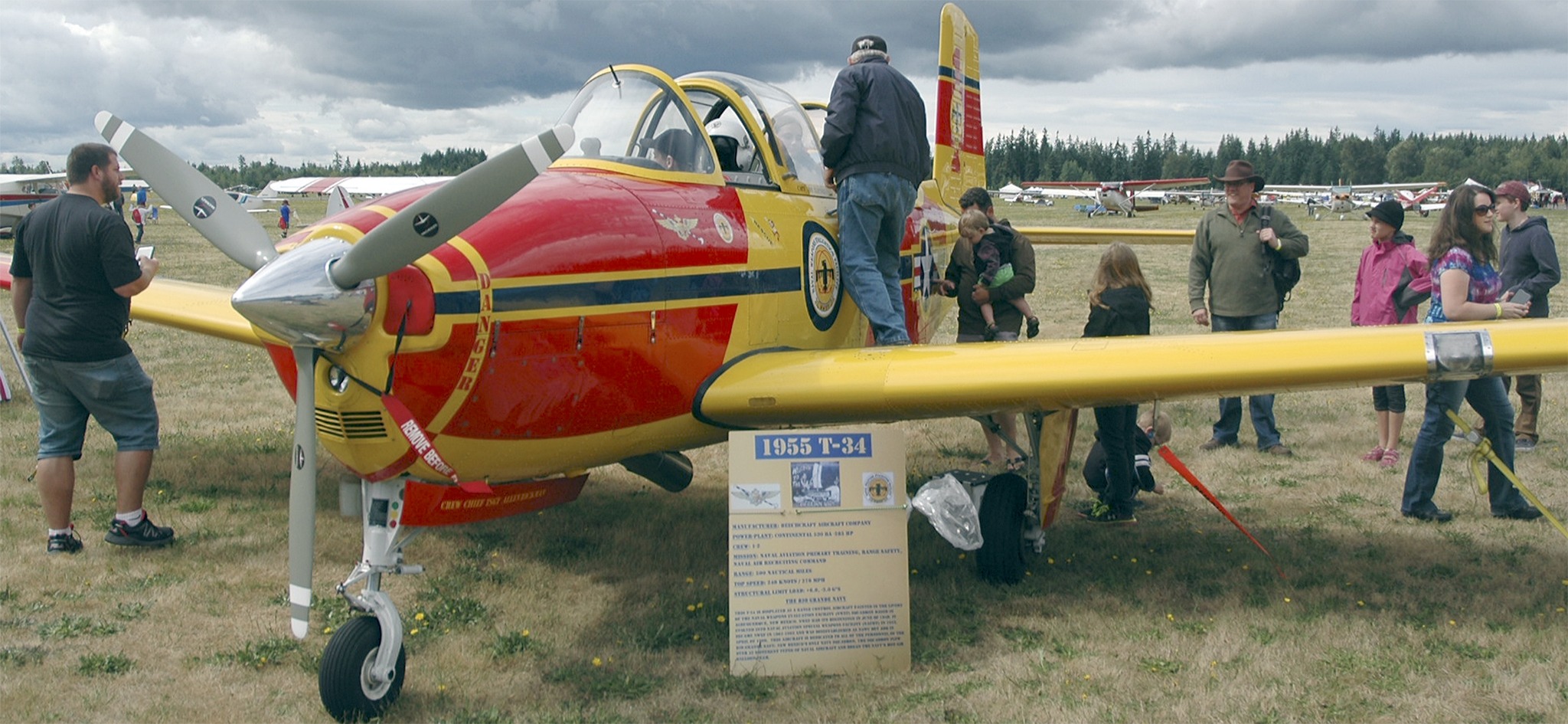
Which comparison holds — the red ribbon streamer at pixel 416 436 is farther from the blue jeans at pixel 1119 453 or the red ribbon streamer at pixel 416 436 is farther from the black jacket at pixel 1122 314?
the black jacket at pixel 1122 314

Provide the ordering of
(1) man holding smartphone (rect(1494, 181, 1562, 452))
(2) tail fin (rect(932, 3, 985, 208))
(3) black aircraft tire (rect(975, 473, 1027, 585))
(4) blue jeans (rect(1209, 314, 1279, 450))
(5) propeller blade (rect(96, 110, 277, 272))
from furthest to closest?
(2) tail fin (rect(932, 3, 985, 208)), (4) blue jeans (rect(1209, 314, 1279, 450)), (1) man holding smartphone (rect(1494, 181, 1562, 452)), (3) black aircraft tire (rect(975, 473, 1027, 585)), (5) propeller blade (rect(96, 110, 277, 272))

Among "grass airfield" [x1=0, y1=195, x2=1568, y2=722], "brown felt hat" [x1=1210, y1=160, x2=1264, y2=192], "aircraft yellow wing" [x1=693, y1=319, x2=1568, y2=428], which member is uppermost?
"brown felt hat" [x1=1210, y1=160, x2=1264, y2=192]

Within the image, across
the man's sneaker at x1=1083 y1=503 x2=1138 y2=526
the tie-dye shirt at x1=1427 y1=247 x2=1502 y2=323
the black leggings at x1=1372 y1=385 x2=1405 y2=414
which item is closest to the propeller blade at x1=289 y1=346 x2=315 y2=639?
the man's sneaker at x1=1083 y1=503 x2=1138 y2=526

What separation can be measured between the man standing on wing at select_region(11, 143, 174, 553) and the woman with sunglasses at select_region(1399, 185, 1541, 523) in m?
6.46

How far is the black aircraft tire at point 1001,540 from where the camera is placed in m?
5.26

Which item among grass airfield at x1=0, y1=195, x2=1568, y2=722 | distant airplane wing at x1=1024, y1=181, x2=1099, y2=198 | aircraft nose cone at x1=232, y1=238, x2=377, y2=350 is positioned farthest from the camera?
distant airplane wing at x1=1024, y1=181, x2=1099, y2=198

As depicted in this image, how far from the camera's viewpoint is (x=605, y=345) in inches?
166

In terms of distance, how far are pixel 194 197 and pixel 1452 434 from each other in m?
Answer: 6.15

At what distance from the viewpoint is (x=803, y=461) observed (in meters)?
4.29

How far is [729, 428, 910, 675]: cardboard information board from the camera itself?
4234 millimetres

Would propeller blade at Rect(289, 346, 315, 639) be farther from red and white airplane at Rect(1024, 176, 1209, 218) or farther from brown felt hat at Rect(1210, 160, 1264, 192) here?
red and white airplane at Rect(1024, 176, 1209, 218)

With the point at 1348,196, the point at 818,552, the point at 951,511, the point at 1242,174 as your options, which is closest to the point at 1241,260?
the point at 1242,174

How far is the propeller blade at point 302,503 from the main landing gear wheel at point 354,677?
5.4 inches

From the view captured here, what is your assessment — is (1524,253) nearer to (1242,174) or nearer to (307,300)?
(1242,174)
